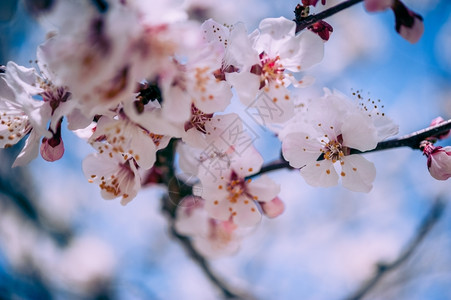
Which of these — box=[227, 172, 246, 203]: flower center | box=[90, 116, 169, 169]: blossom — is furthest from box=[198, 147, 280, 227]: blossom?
box=[90, 116, 169, 169]: blossom

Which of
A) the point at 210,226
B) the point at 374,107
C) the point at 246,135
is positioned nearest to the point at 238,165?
the point at 246,135

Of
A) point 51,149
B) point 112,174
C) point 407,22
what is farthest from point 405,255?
point 51,149

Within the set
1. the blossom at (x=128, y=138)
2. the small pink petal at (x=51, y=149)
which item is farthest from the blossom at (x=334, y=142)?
the small pink petal at (x=51, y=149)

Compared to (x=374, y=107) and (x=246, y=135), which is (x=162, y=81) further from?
(x=374, y=107)

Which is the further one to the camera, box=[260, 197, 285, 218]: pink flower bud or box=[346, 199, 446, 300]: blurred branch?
box=[346, 199, 446, 300]: blurred branch

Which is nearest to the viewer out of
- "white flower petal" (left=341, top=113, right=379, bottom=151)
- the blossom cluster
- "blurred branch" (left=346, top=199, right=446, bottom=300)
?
the blossom cluster

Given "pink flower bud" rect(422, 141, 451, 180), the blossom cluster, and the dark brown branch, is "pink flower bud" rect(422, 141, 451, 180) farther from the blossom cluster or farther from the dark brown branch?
the dark brown branch
